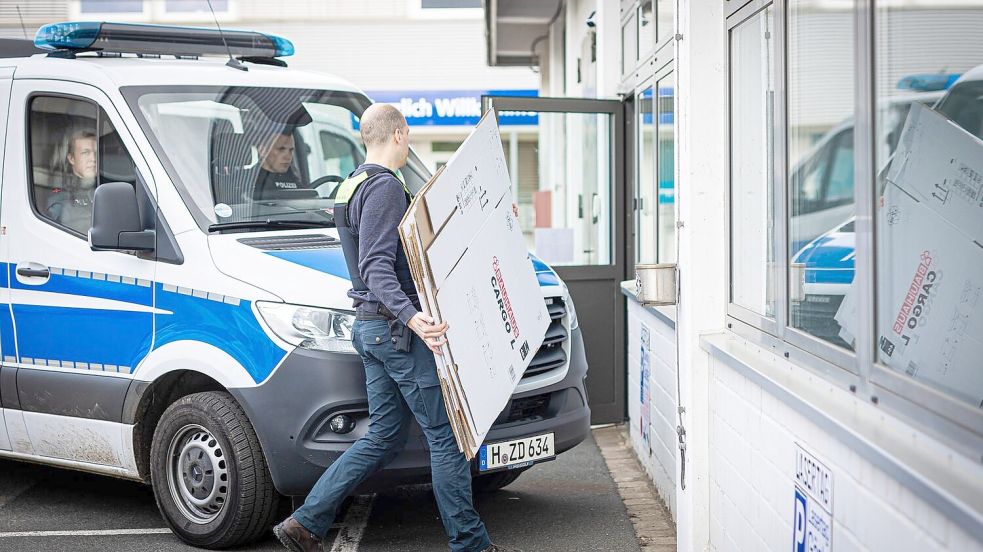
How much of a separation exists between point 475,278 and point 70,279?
7.39 feet

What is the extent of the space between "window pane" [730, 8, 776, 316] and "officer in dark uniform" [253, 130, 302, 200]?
7.78 ft

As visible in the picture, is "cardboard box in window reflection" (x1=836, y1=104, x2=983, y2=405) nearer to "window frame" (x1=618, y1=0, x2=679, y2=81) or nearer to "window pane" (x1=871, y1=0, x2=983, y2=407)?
"window pane" (x1=871, y1=0, x2=983, y2=407)

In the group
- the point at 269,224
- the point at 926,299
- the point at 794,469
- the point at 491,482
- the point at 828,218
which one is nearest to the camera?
the point at 794,469

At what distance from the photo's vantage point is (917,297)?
12.9 ft

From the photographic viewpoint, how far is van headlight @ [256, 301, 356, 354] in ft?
16.2

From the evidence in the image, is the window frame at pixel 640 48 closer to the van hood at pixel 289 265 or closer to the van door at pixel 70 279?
the van hood at pixel 289 265

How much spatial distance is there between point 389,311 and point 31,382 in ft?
7.73

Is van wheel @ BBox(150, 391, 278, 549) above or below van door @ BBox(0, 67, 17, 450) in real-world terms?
below

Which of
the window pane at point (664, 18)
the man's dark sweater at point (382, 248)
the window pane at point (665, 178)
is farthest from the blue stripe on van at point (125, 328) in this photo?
the window pane at point (664, 18)

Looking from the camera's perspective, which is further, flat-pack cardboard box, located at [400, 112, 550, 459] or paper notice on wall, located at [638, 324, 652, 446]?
paper notice on wall, located at [638, 324, 652, 446]

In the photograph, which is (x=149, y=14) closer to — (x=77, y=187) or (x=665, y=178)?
(x=77, y=187)

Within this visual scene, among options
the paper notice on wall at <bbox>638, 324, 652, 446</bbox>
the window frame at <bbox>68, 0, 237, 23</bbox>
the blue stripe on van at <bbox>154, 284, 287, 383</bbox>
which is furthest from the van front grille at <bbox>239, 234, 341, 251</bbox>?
the window frame at <bbox>68, 0, 237, 23</bbox>

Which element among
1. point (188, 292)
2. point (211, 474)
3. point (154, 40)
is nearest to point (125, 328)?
point (188, 292)

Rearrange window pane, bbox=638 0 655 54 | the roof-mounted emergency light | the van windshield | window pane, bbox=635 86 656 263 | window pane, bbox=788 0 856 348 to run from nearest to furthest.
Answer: window pane, bbox=788 0 856 348 < the van windshield < the roof-mounted emergency light < window pane, bbox=638 0 655 54 < window pane, bbox=635 86 656 263
